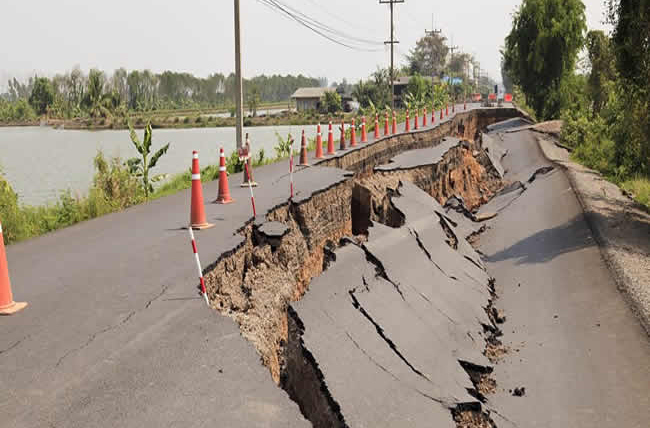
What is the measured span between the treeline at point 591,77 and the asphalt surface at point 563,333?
8.90ft

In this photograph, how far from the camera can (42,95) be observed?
309ft

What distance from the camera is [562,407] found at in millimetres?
5992

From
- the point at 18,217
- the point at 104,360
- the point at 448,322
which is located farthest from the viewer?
the point at 18,217

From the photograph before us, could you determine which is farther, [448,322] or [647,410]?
[448,322]

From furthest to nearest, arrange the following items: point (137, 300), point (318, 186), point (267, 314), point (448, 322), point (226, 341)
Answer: point (318, 186), point (448, 322), point (267, 314), point (137, 300), point (226, 341)

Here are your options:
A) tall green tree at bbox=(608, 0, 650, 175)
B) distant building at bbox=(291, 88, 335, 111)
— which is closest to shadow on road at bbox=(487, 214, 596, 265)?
tall green tree at bbox=(608, 0, 650, 175)

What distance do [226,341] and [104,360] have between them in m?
0.82

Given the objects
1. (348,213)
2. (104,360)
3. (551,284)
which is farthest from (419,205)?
(104,360)

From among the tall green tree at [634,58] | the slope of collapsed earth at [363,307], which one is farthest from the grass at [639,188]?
the slope of collapsed earth at [363,307]

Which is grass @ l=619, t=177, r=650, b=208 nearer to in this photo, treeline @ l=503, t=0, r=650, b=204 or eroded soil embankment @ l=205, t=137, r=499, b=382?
treeline @ l=503, t=0, r=650, b=204

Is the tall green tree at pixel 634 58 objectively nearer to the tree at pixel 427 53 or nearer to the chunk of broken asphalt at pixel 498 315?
the chunk of broken asphalt at pixel 498 315

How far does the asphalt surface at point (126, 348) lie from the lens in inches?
137

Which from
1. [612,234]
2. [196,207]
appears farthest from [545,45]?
[196,207]

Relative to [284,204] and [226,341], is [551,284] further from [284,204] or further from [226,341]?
[226,341]
